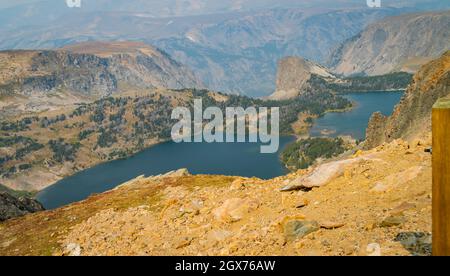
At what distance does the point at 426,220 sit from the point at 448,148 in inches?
247

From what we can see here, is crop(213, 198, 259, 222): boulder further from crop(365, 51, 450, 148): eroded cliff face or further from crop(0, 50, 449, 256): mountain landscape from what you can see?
crop(365, 51, 450, 148): eroded cliff face

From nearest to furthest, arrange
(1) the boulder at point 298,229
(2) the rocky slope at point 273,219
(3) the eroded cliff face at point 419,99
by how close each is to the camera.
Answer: (2) the rocky slope at point 273,219, (1) the boulder at point 298,229, (3) the eroded cliff face at point 419,99

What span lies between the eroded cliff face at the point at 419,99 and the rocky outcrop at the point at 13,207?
124 feet

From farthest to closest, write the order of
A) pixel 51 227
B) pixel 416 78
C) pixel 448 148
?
1. pixel 416 78
2. pixel 51 227
3. pixel 448 148

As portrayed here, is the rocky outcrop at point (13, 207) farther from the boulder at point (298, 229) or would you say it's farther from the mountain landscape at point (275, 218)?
the boulder at point (298, 229)

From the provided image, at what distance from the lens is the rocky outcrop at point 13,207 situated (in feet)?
128

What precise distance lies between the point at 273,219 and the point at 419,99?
154ft

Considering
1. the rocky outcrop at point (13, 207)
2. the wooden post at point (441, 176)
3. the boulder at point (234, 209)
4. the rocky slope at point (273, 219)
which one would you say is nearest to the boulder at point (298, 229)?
the rocky slope at point (273, 219)

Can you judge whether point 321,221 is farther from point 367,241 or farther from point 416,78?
point 416,78

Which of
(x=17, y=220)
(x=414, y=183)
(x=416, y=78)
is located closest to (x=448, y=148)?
(x=414, y=183)

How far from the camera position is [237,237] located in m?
18.2

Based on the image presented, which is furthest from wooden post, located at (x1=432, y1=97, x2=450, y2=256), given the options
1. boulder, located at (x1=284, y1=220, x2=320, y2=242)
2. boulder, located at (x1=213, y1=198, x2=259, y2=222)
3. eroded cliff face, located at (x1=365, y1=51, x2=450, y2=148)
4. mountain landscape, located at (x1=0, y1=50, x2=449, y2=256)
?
eroded cliff face, located at (x1=365, y1=51, x2=450, y2=148)

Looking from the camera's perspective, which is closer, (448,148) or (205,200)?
(448,148)

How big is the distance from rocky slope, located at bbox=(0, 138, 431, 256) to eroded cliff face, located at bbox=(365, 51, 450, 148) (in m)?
31.0
